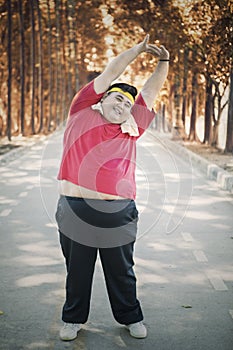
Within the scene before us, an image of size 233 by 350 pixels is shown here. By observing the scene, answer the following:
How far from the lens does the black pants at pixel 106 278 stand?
4777mm

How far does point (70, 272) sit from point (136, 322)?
0.59m

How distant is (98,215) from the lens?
4676 millimetres

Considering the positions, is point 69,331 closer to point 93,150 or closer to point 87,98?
point 93,150

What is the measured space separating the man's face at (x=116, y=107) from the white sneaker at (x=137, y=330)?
142cm

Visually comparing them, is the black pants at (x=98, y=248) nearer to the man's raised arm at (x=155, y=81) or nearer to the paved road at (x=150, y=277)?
the paved road at (x=150, y=277)

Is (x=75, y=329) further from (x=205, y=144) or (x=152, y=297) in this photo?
(x=205, y=144)

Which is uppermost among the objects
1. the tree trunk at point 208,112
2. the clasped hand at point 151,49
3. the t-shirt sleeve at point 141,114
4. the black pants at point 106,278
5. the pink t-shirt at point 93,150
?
the clasped hand at point 151,49

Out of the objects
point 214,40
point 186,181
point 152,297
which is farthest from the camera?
point 214,40

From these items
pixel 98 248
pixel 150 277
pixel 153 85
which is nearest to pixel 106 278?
pixel 98 248

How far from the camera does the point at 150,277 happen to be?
21.7ft

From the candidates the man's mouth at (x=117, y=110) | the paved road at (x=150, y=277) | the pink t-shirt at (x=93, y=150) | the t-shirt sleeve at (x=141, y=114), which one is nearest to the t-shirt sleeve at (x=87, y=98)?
the pink t-shirt at (x=93, y=150)

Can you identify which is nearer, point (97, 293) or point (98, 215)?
point (98, 215)

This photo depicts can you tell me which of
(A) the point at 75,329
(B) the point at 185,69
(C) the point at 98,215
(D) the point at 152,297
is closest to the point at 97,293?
(D) the point at 152,297

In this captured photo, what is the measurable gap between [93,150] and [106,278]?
0.92m
